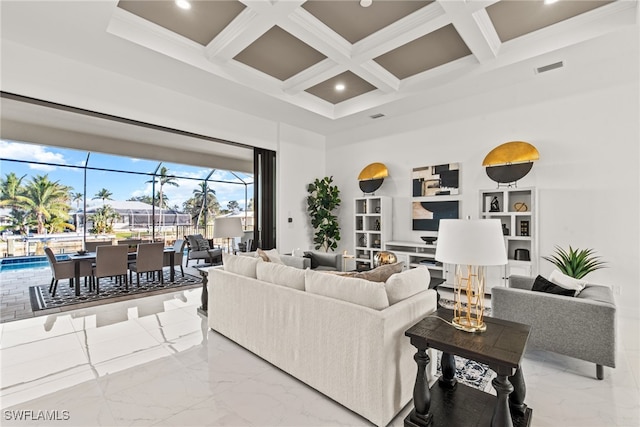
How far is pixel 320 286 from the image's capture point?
2193mm

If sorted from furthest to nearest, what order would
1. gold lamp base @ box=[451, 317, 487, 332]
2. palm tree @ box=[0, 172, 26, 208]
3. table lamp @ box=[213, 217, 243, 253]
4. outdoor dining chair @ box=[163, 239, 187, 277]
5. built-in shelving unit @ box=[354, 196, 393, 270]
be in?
palm tree @ box=[0, 172, 26, 208], outdoor dining chair @ box=[163, 239, 187, 277], built-in shelving unit @ box=[354, 196, 393, 270], table lamp @ box=[213, 217, 243, 253], gold lamp base @ box=[451, 317, 487, 332]

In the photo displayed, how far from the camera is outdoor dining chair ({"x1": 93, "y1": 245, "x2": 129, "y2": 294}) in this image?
190 inches

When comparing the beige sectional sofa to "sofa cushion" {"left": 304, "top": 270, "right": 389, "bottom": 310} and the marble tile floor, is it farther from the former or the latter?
the marble tile floor

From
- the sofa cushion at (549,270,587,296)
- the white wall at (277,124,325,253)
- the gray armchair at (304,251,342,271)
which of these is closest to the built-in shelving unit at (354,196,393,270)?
the gray armchair at (304,251,342,271)

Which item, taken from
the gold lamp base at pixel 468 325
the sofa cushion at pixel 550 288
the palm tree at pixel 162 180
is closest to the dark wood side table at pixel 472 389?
the gold lamp base at pixel 468 325

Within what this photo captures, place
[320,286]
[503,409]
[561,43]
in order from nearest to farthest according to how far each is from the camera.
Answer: [503,409] < [320,286] < [561,43]

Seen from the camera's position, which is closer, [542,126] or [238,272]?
[238,272]

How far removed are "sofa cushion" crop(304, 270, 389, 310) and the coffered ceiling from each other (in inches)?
100

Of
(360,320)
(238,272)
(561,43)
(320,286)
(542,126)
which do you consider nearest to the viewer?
(360,320)

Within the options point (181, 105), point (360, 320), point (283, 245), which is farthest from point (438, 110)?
point (360, 320)

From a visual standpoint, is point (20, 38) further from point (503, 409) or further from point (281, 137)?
point (503, 409)

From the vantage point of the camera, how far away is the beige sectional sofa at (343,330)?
179 cm

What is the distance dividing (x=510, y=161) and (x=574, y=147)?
2.45 ft

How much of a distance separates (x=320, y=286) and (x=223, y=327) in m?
1.49
